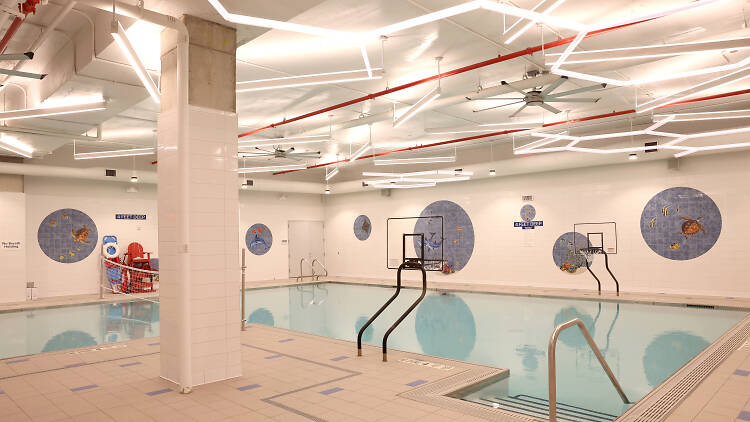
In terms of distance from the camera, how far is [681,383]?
195 inches

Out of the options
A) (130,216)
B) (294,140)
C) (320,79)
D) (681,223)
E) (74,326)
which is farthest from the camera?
(130,216)

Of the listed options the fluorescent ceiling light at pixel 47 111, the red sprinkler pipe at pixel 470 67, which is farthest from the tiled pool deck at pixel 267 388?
the red sprinkler pipe at pixel 470 67

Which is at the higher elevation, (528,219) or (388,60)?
(388,60)

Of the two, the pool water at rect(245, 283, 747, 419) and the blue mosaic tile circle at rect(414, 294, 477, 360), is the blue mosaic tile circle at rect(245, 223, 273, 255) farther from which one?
the blue mosaic tile circle at rect(414, 294, 477, 360)

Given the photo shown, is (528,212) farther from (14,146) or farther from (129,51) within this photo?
(14,146)

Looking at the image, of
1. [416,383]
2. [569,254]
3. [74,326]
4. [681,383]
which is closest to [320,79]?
[416,383]

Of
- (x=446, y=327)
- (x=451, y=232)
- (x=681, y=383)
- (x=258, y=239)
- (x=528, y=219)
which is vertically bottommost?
(x=446, y=327)

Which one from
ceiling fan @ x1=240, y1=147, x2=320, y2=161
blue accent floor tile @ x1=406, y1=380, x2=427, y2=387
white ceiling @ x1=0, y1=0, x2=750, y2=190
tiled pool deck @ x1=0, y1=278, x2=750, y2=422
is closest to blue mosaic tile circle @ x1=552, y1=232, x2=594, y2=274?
white ceiling @ x1=0, y1=0, x2=750, y2=190

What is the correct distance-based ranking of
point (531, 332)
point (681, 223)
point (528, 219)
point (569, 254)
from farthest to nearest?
point (528, 219)
point (569, 254)
point (681, 223)
point (531, 332)

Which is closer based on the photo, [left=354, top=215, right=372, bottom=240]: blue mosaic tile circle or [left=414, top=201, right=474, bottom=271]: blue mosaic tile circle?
[left=414, top=201, right=474, bottom=271]: blue mosaic tile circle

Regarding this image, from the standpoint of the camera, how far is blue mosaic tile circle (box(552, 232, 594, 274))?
44.8 ft

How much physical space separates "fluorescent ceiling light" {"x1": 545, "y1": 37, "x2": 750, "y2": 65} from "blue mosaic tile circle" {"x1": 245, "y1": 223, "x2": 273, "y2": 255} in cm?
1479

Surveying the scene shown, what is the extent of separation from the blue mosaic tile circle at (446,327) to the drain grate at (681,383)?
2573mm

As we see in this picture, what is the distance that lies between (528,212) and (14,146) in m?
12.8
